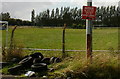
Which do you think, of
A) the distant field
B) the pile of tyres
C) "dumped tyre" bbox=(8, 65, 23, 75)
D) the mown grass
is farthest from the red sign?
"dumped tyre" bbox=(8, 65, 23, 75)

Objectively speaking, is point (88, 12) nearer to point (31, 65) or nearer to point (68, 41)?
point (31, 65)

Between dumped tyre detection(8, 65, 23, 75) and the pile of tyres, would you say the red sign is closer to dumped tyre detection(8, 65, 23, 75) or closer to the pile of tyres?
the pile of tyres

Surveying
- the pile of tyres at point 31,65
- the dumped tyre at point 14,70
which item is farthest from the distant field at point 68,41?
the dumped tyre at point 14,70

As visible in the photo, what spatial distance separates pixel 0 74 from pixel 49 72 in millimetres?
1713

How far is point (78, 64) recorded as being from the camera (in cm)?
655

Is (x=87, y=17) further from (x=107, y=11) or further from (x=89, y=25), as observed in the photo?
(x=107, y=11)

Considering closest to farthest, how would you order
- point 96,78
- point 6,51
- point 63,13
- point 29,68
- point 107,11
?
1. point 96,78
2. point 29,68
3. point 6,51
4. point 107,11
5. point 63,13

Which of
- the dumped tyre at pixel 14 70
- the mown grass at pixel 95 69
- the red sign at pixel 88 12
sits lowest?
the dumped tyre at pixel 14 70

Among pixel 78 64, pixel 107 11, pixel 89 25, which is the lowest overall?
pixel 78 64

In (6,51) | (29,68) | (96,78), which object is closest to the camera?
(96,78)

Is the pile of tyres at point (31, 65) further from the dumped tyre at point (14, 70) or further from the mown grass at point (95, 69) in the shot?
the mown grass at point (95, 69)

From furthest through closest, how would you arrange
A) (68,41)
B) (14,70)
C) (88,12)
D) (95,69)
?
(68,41) → (14,70) → (88,12) → (95,69)

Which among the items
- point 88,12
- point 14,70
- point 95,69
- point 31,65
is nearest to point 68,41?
point 31,65

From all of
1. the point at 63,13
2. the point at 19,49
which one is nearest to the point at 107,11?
the point at 63,13
